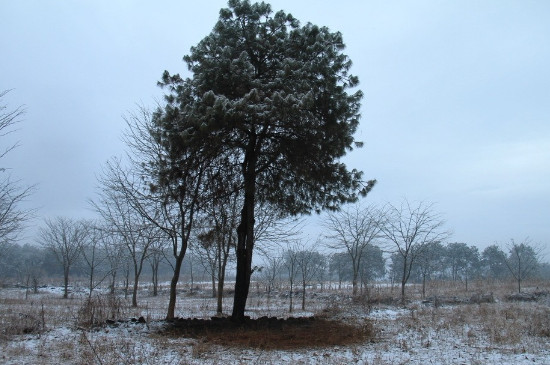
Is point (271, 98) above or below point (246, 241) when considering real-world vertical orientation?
above

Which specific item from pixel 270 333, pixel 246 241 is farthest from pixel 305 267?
pixel 270 333

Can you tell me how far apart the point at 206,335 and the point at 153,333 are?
4.37ft

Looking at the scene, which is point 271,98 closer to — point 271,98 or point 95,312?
point 271,98

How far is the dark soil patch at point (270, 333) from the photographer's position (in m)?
8.59

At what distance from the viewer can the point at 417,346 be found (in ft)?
28.2

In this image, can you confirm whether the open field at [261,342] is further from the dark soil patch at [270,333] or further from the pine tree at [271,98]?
the pine tree at [271,98]

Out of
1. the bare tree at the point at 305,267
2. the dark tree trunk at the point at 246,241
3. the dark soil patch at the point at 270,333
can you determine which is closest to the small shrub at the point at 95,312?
the dark soil patch at the point at 270,333

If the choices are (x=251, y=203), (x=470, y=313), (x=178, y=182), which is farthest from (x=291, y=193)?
(x=470, y=313)

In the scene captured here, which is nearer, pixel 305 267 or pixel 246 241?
pixel 246 241

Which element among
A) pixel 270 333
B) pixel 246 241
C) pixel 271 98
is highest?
pixel 271 98

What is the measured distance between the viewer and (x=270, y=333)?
9578 millimetres

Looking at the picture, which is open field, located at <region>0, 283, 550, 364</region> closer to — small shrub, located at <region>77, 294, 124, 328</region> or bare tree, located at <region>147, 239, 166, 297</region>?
small shrub, located at <region>77, 294, 124, 328</region>

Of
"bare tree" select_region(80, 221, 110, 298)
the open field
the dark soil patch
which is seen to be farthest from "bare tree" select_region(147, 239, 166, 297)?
the dark soil patch

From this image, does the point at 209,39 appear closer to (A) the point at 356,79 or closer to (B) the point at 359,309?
(A) the point at 356,79
